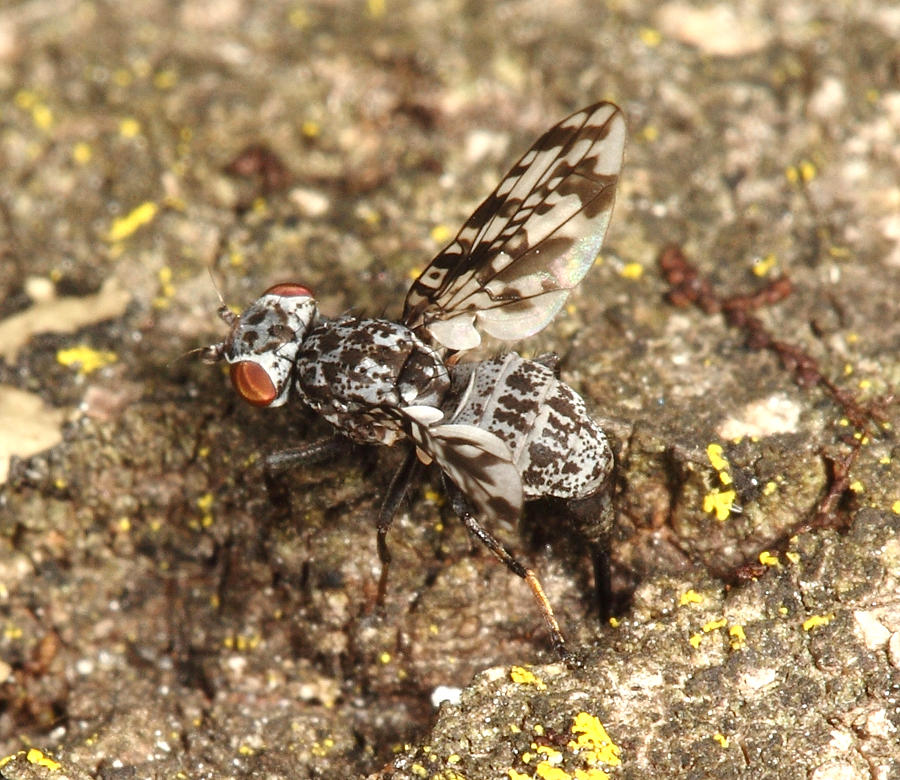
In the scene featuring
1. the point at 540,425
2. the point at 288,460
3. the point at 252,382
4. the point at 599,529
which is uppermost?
the point at 540,425

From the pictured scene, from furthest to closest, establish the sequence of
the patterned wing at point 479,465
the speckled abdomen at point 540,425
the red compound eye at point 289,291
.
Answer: the red compound eye at point 289,291 < the speckled abdomen at point 540,425 < the patterned wing at point 479,465

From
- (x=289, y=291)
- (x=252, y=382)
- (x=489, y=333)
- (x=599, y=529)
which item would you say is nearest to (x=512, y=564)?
(x=599, y=529)

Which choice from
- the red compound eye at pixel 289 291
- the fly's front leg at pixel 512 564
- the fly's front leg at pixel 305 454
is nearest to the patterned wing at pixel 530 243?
the red compound eye at pixel 289 291

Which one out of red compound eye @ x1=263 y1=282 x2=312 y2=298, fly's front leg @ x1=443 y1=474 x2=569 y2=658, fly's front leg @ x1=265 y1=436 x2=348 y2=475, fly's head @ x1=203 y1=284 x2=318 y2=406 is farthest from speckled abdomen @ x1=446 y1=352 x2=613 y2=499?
red compound eye @ x1=263 y1=282 x2=312 y2=298

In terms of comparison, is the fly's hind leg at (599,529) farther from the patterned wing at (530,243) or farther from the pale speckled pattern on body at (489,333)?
the patterned wing at (530,243)

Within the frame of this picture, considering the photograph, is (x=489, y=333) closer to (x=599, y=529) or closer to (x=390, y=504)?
(x=390, y=504)

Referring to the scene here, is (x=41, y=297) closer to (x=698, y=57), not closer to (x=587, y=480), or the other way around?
(x=587, y=480)

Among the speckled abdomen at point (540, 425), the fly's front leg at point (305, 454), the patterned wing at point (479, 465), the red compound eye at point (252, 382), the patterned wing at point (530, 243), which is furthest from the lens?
the fly's front leg at point (305, 454)

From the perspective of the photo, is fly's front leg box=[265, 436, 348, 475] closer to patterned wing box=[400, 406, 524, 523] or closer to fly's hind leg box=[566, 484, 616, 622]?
patterned wing box=[400, 406, 524, 523]
